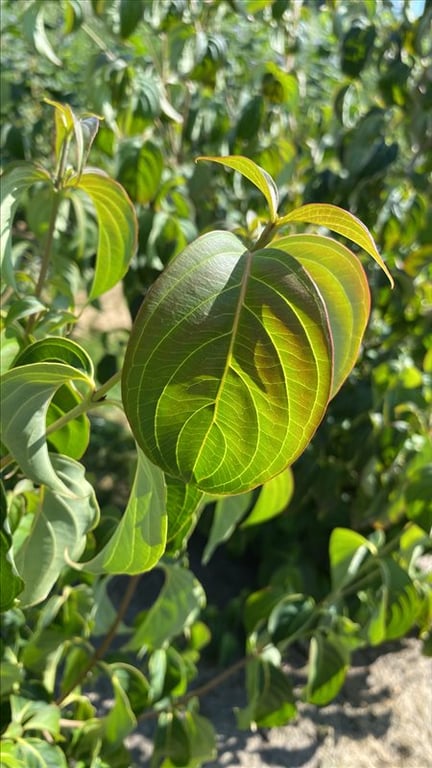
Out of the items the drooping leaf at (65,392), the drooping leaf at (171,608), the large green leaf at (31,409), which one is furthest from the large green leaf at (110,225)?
the drooping leaf at (171,608)

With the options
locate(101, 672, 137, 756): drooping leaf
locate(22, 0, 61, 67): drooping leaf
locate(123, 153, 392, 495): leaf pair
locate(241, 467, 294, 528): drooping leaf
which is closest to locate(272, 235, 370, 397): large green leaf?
locate(123, 153, 392, 495): leaf pair

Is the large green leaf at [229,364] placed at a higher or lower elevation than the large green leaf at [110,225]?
higher

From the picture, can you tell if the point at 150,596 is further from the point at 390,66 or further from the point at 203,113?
the point at 390,66

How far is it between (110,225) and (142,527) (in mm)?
366

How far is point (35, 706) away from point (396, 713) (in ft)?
3.98

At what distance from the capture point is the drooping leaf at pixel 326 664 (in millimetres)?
1562

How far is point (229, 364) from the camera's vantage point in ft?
1.96

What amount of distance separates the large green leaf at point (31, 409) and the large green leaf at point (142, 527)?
80mm

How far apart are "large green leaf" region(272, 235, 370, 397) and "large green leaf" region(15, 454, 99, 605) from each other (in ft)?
1.15

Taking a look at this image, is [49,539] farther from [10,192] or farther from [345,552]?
[345,552]

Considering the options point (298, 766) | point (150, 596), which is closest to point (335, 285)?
point (298, 766)

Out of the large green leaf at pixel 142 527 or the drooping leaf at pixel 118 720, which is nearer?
the large green leaf at pixel 142 527

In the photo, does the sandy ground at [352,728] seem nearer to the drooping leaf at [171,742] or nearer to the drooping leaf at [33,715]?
the drooping leaf at [171,742]

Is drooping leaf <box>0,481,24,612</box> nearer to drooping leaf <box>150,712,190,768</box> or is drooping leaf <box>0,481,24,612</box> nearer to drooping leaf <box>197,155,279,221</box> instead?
drooping leaf <box>197,155,279,221</box>
